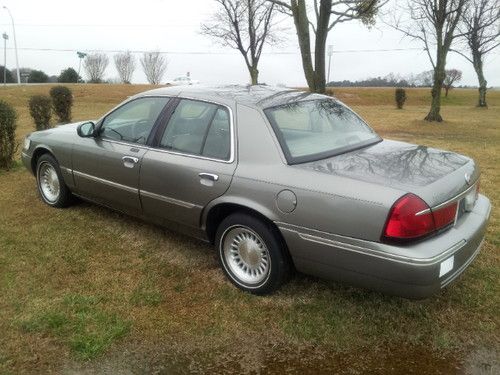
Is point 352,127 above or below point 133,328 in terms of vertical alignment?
above

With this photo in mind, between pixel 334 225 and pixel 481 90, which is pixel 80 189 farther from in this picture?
pixel 481 90

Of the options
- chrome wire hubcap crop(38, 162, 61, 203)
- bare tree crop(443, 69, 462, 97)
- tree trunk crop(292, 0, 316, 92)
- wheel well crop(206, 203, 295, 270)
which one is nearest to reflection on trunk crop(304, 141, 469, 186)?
wheel well crop(206, 203, 295, 270)

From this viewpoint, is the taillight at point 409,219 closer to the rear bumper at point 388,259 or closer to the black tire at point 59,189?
the rear bumper at point 388,259

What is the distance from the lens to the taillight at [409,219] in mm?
2559

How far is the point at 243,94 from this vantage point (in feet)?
12.1

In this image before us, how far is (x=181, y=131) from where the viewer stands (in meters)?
3.74

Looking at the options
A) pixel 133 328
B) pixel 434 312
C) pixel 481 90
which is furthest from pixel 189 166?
pixel 481 90

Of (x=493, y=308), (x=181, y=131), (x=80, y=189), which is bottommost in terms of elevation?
(x=493, y=308)

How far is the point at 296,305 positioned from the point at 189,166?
1329 mm

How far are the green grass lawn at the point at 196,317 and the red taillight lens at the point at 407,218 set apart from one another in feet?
2.61

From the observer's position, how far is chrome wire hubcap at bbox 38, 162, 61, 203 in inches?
203

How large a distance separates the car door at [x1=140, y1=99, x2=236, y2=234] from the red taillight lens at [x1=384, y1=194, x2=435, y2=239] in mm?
1201

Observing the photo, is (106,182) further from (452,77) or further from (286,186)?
(452,77)

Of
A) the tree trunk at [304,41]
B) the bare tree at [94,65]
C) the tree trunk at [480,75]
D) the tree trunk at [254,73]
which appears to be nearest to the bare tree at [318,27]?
the tree trunk at [304,41]
